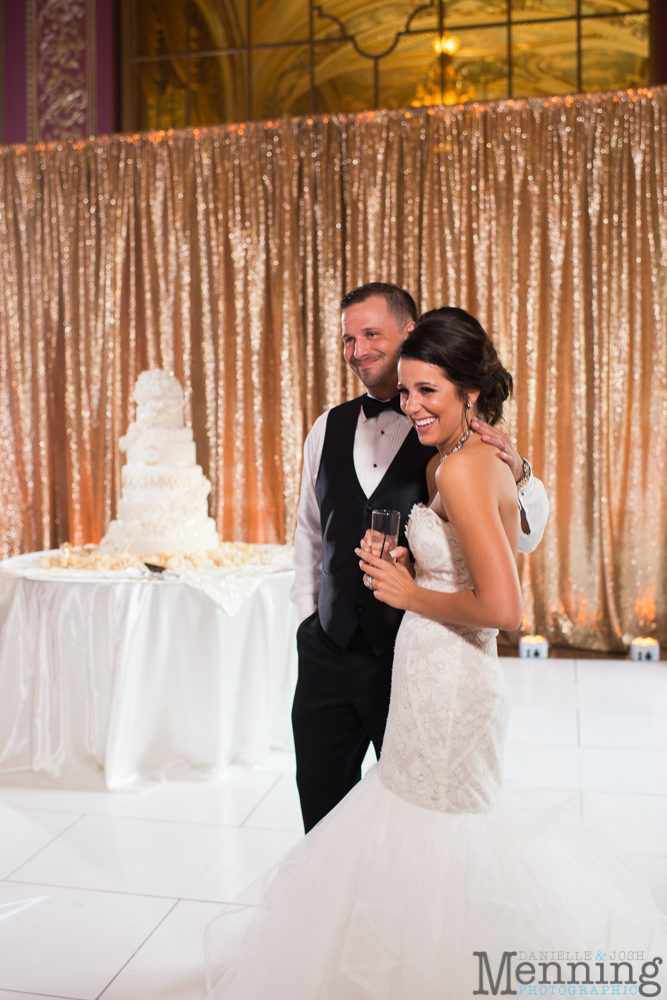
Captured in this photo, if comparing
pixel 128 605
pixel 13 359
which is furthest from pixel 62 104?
pixel 128 605

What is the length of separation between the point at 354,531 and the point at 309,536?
12.9 inches

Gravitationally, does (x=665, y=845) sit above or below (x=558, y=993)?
below

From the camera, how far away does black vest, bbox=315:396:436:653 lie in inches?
78.0

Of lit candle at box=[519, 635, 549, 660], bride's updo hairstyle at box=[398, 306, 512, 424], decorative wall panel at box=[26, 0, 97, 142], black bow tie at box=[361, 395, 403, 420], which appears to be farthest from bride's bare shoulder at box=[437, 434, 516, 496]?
decorative wall panel at box=[26, 0, 97, 142]

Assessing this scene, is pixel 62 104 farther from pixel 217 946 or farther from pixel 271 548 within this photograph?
pixel 217 946

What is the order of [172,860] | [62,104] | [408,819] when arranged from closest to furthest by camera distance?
[408,819], [172,860], [62,104]

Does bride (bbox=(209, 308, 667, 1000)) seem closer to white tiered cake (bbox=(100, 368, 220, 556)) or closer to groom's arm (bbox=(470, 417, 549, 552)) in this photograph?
groom's arm (bbox=(470, 417, 549, 552))

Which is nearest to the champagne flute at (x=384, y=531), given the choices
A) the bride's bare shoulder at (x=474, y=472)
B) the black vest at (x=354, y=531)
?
the bride's bare shoulder at (x=474, y=472)

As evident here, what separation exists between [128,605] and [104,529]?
2.90m

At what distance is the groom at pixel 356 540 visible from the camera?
78.5 inches

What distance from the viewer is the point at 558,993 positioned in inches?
60.5

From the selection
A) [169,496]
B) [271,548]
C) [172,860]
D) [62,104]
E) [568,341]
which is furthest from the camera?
[62,104]

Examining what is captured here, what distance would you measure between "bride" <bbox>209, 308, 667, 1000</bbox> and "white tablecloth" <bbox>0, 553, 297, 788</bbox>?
5.53 feet

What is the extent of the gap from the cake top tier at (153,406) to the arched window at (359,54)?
8.79 ft
